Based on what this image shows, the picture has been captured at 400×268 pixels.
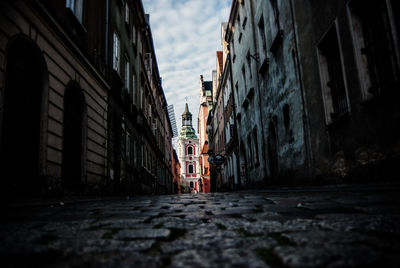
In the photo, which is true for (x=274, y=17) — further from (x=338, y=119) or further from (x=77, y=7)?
(x=77, y=7)

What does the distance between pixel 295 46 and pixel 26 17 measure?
6258mm

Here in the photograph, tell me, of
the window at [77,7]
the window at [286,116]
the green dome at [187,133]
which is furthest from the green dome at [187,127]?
the window at [77,7]

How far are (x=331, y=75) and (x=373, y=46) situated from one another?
67.0 inches

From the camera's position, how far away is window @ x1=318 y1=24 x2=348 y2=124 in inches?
248

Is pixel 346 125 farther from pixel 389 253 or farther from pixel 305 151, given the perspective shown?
pixel 389 253

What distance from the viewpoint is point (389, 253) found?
45.4 inches

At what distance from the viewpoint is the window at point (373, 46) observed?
463 cm

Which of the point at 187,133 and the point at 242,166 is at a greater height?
the point at 187,133

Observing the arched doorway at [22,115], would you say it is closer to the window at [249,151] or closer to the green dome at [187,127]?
the window at [249,151]

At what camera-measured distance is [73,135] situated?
847 centimetres

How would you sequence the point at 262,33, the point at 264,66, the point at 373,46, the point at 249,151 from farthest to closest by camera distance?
the point at 249,151 < the point at 262,33 < the point at 264,66 < the point at 373,46

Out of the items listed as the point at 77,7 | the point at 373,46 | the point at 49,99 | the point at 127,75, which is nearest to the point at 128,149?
the point at 127,75

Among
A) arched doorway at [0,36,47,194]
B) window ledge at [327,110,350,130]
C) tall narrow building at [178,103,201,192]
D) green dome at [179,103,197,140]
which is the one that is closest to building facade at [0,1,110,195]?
arched doorway at [0,36,47,194]

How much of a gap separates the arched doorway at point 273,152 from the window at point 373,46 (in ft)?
20.2
